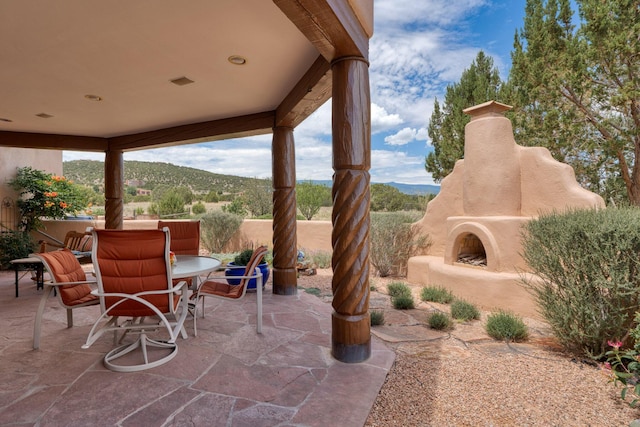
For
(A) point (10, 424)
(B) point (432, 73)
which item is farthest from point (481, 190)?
(B) point (432, 73)

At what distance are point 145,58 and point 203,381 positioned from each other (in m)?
2.91

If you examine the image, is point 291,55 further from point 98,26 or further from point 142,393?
point 142,393

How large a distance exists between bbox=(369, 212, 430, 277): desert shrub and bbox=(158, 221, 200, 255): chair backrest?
3.73 m

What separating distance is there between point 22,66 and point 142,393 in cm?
339

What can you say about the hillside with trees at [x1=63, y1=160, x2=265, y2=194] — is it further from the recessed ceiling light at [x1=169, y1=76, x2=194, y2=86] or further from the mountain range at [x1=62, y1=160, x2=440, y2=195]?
the recessed ceiling light at [x1=169, y1=76, x2=194, y2=86]

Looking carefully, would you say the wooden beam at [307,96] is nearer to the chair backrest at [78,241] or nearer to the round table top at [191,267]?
the round table top at [191,267]

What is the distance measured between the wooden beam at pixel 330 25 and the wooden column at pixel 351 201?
98 millimetres

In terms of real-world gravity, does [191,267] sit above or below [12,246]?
above

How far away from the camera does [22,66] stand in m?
3.56

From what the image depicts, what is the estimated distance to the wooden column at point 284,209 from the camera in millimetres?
5066

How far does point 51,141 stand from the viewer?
6562 mm

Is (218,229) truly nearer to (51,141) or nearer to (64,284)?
(51,141)

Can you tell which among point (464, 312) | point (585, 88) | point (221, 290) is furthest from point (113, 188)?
point (585, 88)

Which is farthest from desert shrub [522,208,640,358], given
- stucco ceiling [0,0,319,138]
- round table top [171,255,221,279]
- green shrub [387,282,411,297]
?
round table top [171,255,221,279]
